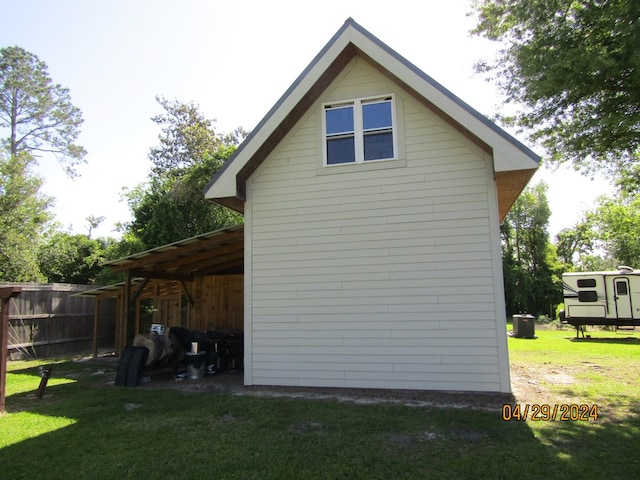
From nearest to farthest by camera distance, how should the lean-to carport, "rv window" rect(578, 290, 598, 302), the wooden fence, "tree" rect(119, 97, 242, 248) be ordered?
the lean-to carport
the wooden fence
"rv window" rect(578, 290, 598, 302)
"tree" rect(119, 97, 242, 248)

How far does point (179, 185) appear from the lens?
19734mm

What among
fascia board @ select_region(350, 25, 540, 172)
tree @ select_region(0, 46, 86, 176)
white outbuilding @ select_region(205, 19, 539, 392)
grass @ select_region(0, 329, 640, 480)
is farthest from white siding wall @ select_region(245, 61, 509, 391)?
tree @ select_region(0, 46, 86, 176)

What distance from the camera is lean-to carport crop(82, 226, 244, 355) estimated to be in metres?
9.47

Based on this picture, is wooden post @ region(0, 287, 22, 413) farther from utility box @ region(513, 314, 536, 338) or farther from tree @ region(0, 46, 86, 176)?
tree @ region(0, 46, 86, 176)

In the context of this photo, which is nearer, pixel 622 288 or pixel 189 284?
pixel 189 284

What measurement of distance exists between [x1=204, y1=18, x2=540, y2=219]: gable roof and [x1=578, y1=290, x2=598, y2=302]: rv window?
36.3 ft

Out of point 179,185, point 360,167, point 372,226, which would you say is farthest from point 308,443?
point 179,185

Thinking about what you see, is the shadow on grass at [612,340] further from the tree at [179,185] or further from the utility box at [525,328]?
the tree at [179,185]

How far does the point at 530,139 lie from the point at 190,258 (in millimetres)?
9284

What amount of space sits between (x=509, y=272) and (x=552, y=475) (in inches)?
1389

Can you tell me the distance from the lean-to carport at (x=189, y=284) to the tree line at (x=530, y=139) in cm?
520

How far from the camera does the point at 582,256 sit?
44344 mm
